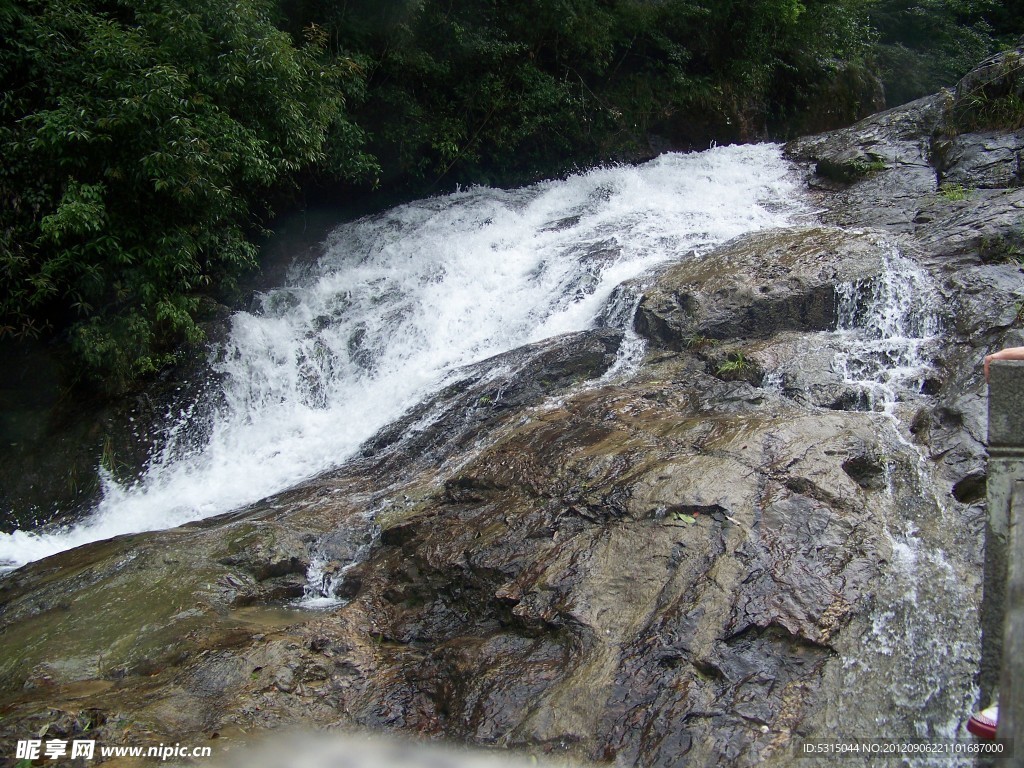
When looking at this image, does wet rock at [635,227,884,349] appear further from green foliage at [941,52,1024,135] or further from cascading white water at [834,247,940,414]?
green foliage at [941,52,1024,135]

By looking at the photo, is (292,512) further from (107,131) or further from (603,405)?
(107,131)

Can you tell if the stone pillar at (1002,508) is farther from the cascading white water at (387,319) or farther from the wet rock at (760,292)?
the cascading white water at (387,319)

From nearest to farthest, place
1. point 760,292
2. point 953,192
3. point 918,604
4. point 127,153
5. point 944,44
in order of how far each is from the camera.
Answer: point 918,604 → point 760,292 → point 127,153 → point 953,192 → point 944,44

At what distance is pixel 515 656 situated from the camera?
449 centimetres

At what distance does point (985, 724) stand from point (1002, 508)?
805mm

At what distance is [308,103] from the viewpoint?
10.1 meters

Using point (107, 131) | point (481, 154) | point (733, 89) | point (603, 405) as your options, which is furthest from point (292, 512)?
→ point (733, 89)

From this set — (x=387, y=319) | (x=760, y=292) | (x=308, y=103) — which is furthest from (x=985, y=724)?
(x=308, y=103)

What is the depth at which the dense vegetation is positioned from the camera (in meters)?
8.29

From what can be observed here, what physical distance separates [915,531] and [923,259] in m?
4.57

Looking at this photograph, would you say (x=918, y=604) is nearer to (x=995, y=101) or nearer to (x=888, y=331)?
(x=888, y=331)

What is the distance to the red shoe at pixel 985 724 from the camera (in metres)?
2.67

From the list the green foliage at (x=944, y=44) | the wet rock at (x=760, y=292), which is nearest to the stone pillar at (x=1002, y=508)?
the wet rock at (x=760, y=292)

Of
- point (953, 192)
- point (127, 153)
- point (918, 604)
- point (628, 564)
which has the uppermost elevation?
point (127, 153)
